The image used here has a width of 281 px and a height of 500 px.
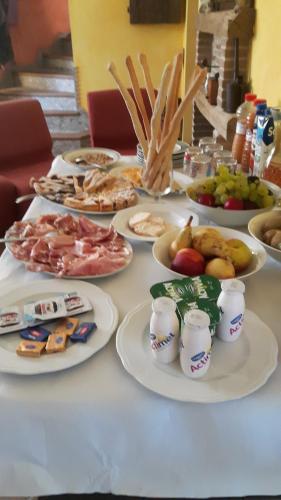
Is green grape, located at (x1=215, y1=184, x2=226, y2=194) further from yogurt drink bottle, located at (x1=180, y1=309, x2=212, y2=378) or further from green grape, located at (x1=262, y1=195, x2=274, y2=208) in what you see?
yogurt drink bottle, located at (x1=180, y1=309, x2=212, y2=378)

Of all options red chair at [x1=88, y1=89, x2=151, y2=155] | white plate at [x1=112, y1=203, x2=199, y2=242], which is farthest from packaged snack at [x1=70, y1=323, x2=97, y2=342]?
red chair at [x1=88, y1=89, x2=151, y2=155]

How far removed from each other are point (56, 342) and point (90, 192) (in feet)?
2.34

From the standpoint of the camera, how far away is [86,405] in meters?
0.57

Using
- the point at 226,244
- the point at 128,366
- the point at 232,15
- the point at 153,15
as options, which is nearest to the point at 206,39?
the point at 153,15

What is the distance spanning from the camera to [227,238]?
3.07 ft

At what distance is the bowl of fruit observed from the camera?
1035 mm

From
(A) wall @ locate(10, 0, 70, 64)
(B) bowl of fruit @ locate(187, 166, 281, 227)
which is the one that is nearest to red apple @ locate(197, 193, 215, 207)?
(B) bowl of fruit @ locate(187, 166, 281, 227)

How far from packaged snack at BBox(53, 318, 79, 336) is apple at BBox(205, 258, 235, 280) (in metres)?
0.27

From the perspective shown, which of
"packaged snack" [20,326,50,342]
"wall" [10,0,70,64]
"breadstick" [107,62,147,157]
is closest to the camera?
"packaged snack" [20,326,50,342]

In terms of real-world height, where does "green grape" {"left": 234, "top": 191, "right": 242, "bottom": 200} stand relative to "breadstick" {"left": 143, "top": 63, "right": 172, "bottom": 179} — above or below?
below

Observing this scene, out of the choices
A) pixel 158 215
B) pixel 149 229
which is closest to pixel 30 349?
pixel 149 229

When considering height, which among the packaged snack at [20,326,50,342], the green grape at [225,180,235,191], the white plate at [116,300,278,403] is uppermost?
the green grape at [225,180,235,191]

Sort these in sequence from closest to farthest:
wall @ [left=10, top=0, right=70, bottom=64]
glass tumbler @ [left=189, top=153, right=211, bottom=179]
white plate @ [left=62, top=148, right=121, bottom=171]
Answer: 1. glass tumbler @ [left=189, top=153, right=211, bottom=179]
2. white plate @ [left=62, top=148, right=121, bottom=171]
3. wall @ [left=10, top=0, right=70, bottom=64]

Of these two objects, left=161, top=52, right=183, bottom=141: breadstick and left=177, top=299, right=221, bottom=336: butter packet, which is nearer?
left=177, top=299, right=221, bottom=336: butter packet
